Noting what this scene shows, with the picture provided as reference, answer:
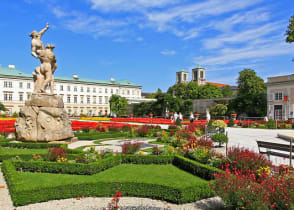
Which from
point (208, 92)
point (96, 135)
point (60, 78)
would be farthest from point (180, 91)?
point (96, 135)

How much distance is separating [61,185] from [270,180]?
4.18m

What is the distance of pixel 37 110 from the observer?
418 inches

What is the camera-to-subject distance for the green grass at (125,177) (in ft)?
18.6

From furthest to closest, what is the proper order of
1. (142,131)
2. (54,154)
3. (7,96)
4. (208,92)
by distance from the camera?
(208,92) < (7,96) < (142,131) < (54,154)

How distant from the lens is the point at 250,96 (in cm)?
3991

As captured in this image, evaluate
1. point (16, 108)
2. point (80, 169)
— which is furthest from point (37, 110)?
point (16, 108)

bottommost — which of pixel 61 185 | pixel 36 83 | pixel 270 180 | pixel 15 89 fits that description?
pixel 61 185

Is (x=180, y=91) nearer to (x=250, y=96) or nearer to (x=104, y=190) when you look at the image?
(x=250, y=96)

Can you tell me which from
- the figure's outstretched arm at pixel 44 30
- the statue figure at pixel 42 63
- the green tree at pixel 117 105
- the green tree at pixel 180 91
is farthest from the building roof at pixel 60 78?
the statue figure at pixel 42 63

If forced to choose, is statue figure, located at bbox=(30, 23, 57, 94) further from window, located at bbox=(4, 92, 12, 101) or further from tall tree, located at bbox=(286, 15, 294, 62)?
window, located at bbox=(4, 92, 12, 101)

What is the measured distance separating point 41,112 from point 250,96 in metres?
36.8

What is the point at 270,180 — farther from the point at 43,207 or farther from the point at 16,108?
the point at 16,108

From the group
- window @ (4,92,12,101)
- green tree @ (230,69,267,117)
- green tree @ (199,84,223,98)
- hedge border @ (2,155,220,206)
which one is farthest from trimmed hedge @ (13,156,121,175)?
window @ (4,92,12,101)

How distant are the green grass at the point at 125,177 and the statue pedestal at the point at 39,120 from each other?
14.1ft
